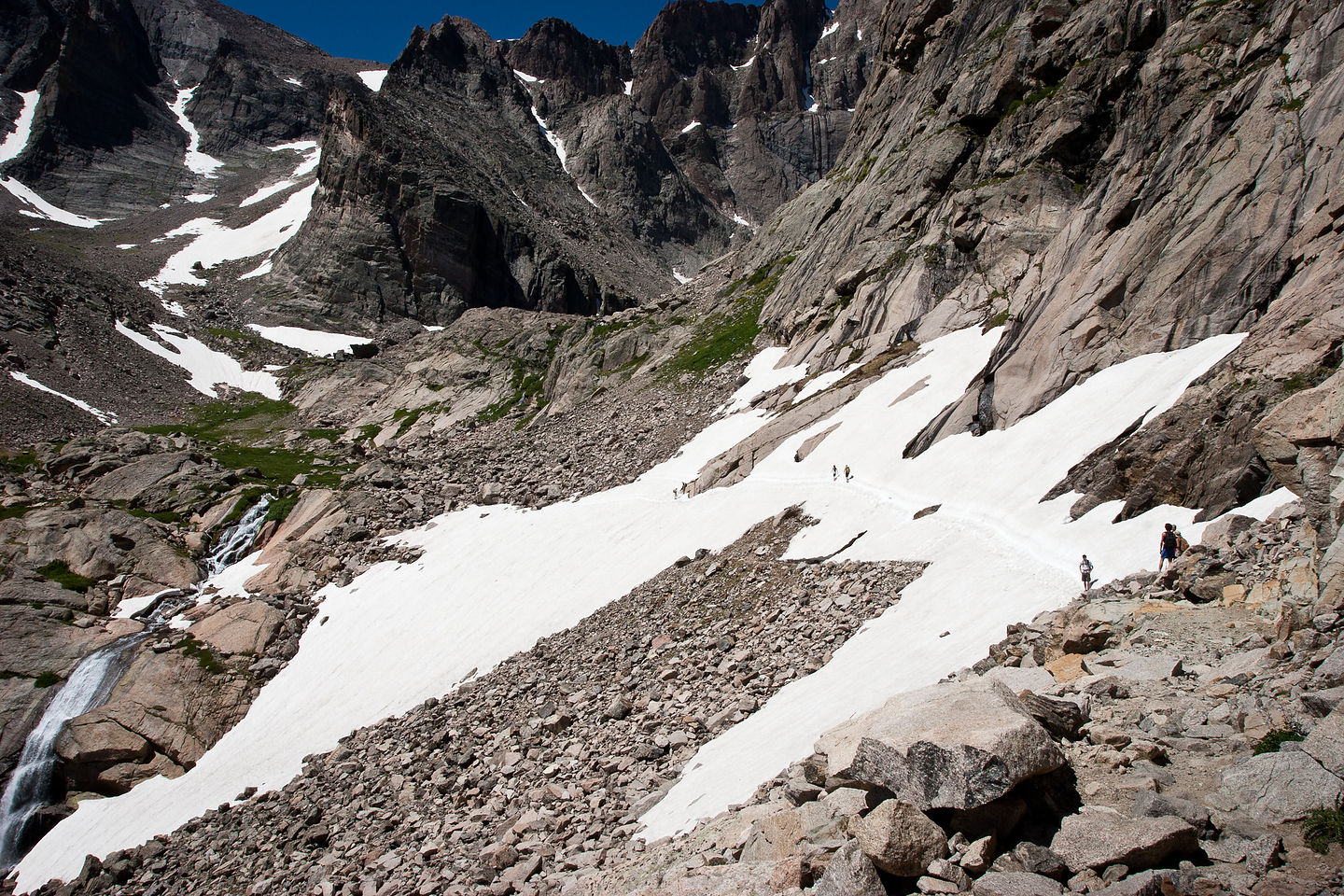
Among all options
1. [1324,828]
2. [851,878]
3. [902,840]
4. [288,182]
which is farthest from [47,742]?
[288,182]

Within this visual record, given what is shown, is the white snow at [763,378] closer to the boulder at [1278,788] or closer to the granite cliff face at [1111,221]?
the granite cliff face at [1111,221]

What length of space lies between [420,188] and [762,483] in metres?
96.7

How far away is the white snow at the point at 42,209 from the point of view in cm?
14262

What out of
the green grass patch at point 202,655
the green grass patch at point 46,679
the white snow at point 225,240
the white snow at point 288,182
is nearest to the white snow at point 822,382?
the green grass patch at point 202,655

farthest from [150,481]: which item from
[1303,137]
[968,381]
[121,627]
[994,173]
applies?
[1303,137]

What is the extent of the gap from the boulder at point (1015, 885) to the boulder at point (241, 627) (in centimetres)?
3295

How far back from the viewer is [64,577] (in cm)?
3603

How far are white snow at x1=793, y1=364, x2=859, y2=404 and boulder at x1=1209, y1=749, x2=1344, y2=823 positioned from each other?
34382 millimetres

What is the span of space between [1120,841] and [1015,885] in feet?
3.33

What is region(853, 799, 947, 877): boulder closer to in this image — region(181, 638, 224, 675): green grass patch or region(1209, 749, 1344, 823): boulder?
region(1209, 749, 1344, 823): boulder

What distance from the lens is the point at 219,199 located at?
526 ft

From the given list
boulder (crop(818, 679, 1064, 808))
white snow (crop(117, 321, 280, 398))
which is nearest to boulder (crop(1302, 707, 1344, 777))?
boulder (crop(818, 679, 1064, 808))

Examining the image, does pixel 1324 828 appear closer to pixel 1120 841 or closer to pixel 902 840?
pixel 1120 841

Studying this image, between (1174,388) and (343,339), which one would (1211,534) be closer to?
(1174,388)
